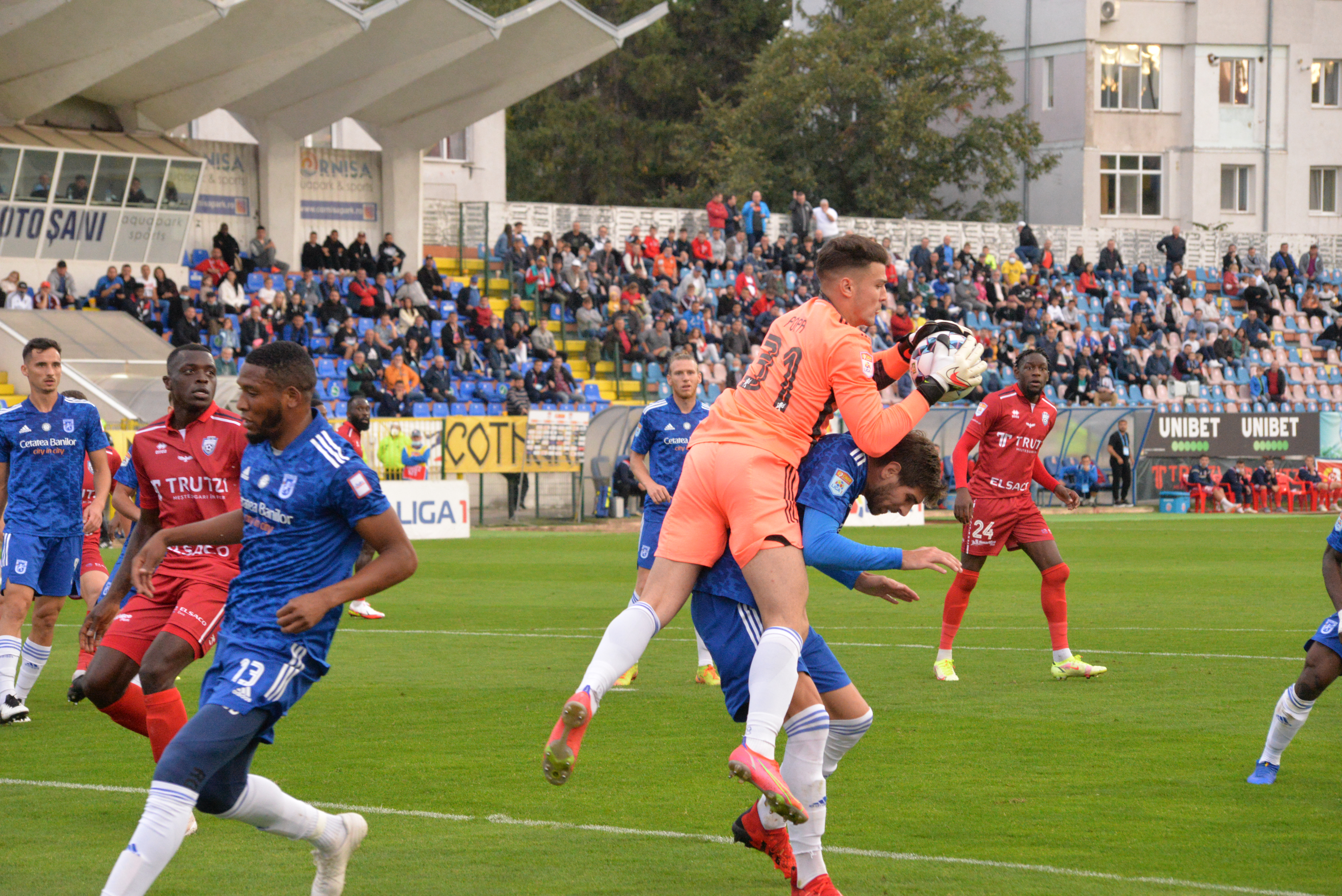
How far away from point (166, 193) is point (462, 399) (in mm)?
9893

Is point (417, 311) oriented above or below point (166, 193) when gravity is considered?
below

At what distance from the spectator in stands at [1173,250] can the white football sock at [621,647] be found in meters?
47.4

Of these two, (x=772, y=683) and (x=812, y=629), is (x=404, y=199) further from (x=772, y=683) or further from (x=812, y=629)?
(x=772, y=683)

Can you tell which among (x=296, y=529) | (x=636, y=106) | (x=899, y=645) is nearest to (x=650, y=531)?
(x=899, y=645)

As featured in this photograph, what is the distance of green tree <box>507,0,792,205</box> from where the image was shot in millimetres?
68688

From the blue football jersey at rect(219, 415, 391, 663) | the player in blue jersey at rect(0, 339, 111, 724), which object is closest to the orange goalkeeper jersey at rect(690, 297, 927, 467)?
the blue football jersey at rect(219, 415, 391, 663)

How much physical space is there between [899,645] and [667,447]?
143 inches

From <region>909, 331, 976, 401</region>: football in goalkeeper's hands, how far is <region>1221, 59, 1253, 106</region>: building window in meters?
60.2

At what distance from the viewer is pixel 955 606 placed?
39.2 ft

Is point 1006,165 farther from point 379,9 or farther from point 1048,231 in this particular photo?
point 379,9

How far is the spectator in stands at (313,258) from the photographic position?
122 ft

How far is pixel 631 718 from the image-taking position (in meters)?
10.1

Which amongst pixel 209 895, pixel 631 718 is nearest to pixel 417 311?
pixel 631 718

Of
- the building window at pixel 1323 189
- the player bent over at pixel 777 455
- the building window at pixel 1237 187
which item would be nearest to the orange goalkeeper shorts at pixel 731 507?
the player bent over at pixel 777 455
